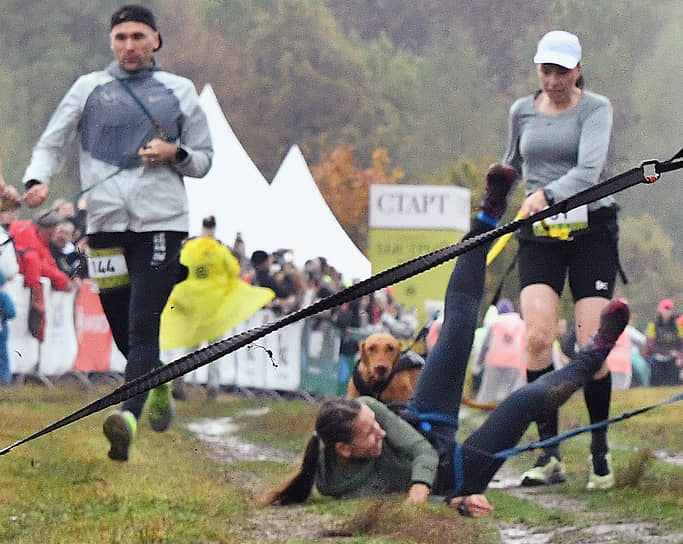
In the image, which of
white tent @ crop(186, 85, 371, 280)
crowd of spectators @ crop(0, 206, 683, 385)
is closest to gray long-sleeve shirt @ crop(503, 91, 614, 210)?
crowd of spectators @ crop(0, 206, 683, 385)

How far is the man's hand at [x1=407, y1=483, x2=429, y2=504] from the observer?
350cm

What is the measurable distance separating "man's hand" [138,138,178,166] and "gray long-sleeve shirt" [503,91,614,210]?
99cm

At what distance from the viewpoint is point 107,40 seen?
3746 mm

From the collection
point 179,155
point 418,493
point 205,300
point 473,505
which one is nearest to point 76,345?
point 205,300

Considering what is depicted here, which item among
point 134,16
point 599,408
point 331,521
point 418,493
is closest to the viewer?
point 331,521

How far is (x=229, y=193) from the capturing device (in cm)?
376

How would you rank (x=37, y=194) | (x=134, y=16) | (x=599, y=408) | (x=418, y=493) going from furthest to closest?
(x=599, y=408)
(x=134, y=16)
(x=37, y=194)
(x=418, y=493)

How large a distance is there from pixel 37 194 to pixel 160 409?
690mm

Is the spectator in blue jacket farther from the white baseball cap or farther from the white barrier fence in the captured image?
the white baseball cap

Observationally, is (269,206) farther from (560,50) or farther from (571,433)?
(571,433)

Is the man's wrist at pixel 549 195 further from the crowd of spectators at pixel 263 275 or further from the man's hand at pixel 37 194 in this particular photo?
the man's hand at pixel 37 194

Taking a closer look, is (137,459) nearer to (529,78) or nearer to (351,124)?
(351,124)

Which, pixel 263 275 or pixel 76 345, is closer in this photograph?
pixel 76 345

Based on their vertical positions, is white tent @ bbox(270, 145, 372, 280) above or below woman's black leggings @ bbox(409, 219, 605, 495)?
above
